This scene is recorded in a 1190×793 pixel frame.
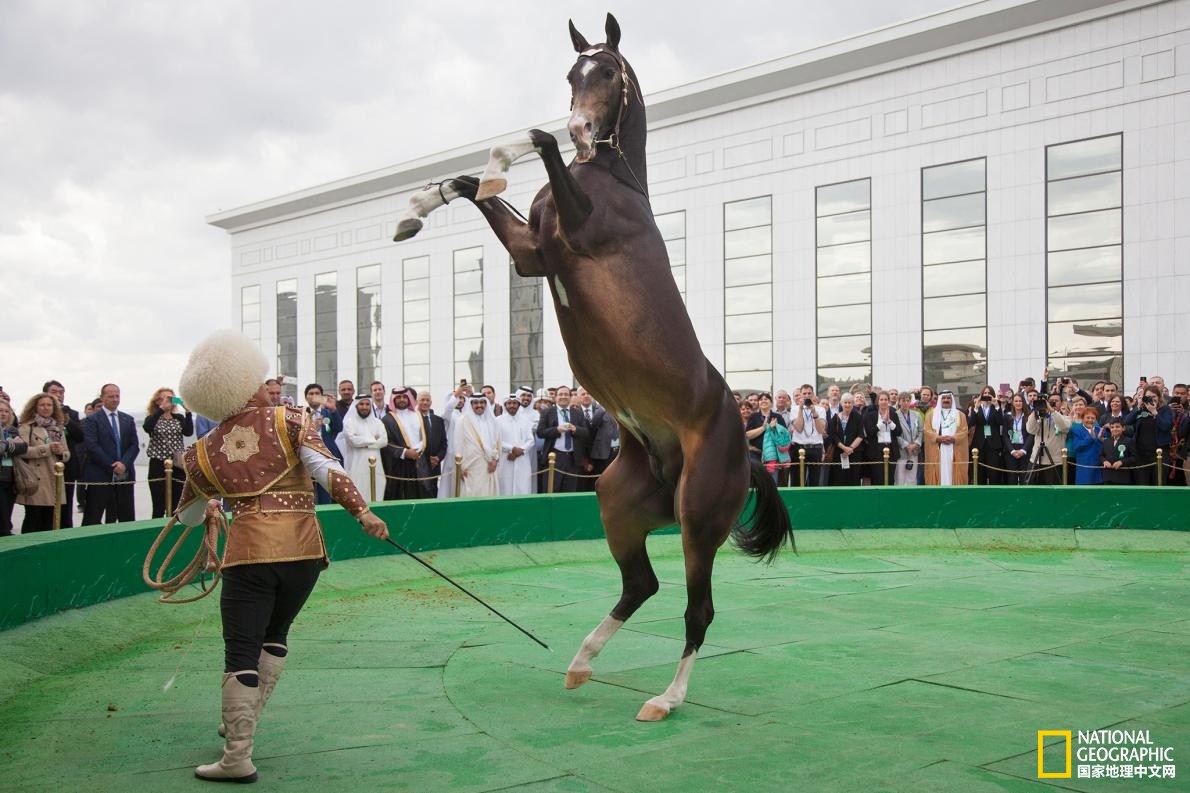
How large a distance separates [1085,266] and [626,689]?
17.8 metres

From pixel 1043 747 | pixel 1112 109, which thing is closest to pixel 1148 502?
pixel 1043 747

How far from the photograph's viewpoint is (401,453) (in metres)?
11.7

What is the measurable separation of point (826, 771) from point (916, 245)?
19.5 m

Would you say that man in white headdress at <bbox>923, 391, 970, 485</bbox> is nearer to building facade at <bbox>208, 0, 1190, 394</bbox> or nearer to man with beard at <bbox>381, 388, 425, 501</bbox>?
building facade at <bbox>208, 0, 1190, 394</bbox>

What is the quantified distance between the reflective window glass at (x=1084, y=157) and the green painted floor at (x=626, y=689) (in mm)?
13494

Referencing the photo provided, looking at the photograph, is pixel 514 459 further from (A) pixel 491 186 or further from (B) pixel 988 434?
(A) pixel 491 186

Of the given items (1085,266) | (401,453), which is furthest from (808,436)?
(1085,266)

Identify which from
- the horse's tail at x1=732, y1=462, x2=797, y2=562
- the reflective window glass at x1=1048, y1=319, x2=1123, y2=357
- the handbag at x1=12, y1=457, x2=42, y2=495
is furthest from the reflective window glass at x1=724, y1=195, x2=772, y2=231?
the horse's tail at x1=732, y1=462, x2=797, y2=562

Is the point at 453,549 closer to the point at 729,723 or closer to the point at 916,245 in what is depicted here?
the point at 729,723

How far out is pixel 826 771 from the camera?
3.55 metres

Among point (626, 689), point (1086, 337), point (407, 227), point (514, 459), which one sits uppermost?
point (1086, 337)

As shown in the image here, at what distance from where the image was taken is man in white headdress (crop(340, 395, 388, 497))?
11.4 m

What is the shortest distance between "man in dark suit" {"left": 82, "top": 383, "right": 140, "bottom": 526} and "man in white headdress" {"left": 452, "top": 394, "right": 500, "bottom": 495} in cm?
391

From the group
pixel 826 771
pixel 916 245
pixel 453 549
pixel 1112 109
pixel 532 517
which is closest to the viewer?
pixel 826 771
